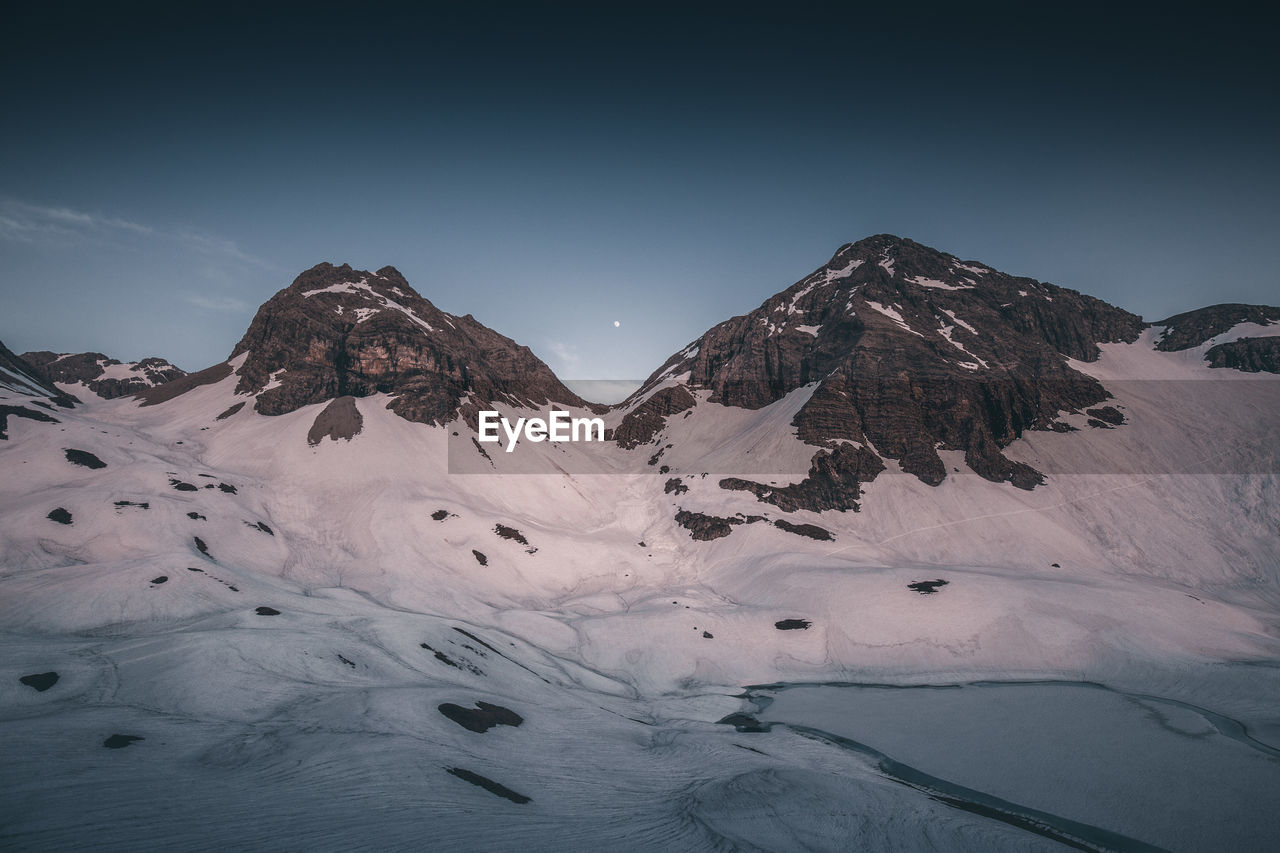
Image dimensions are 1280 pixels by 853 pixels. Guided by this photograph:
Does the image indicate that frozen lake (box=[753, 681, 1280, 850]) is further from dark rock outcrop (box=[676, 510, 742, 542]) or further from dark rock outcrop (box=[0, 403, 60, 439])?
dark rock outcrop (box=[0, 403, 60, 439])

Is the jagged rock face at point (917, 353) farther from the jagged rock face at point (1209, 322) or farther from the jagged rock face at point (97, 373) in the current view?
the jagged rock face at point (97, 373)

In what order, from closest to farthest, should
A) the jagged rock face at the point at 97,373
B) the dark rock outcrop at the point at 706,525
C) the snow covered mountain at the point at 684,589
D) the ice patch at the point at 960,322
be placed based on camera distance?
the snow covered mountain at the point at 684,589 < the dark rock outcrop at the point at 706,525 < the ice patch at the point at 960,322 < the jagged rock face at the point at 97,373

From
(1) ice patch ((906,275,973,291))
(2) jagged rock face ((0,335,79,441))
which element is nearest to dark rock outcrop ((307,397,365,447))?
(2) jagged rock face ((0,335,79,441))

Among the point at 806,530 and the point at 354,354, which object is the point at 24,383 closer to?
the point at 354,354

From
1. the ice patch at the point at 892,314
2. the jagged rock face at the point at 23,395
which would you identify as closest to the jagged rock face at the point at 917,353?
the ice patch at the point at 892,314

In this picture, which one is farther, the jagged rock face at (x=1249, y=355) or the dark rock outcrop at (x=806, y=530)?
the jagged rock face at (x=1249, y=355)

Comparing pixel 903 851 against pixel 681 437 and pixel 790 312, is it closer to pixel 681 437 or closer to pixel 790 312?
pixel 681 437

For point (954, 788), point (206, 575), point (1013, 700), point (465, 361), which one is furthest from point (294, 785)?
point (465, 361)
